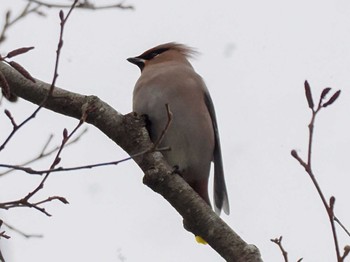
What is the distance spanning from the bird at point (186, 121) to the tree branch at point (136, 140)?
826mm

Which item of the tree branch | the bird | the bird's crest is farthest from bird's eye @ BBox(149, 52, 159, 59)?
the tree branch

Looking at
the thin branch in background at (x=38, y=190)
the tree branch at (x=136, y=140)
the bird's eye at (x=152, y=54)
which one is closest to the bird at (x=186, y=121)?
the bird's eye at (x=152, y=54)

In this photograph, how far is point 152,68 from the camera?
503cm

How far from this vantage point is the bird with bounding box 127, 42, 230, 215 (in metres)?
4.52

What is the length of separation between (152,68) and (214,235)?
2.03 metres

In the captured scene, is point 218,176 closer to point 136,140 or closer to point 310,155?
point 136,140

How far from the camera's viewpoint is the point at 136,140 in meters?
3.53

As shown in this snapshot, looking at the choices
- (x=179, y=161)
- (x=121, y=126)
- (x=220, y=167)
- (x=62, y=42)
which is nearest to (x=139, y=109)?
(x=179, y=161)

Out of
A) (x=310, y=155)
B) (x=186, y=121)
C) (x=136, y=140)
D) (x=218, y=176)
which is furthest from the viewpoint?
(x=218, y=176)

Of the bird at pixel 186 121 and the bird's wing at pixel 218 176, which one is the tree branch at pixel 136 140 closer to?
the bird at pixel 186 121

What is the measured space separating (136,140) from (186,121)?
109cm

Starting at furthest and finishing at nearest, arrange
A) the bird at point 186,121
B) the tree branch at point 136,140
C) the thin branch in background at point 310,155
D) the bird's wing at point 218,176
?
the bird's wing at point 218,176 < the bird at point 186,121 < the tree branch at point 136,140 < the thin branch in background at point 310,155

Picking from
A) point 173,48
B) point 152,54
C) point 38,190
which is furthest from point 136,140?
point 173,48

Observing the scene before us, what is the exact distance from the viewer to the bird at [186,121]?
452 cm
